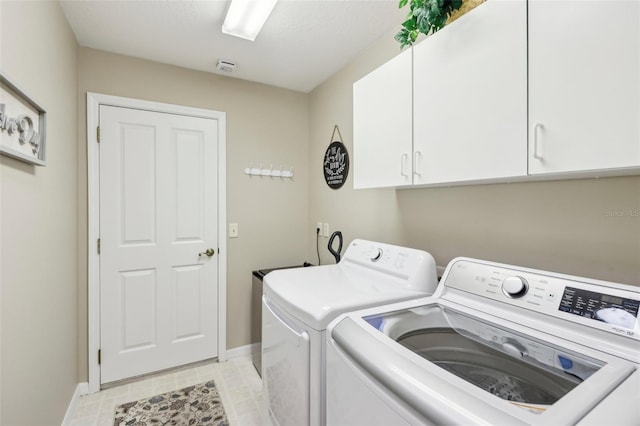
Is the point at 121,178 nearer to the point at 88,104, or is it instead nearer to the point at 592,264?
the point at 88,104

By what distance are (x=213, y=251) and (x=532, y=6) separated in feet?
7.92

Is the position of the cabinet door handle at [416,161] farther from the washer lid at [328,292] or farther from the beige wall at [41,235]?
the beige wall at [41,235]

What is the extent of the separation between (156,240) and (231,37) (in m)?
1.57

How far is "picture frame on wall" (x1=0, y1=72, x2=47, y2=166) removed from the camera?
1034mm

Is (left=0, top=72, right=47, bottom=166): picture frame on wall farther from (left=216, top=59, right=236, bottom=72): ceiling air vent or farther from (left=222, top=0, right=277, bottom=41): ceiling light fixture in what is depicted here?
(left=216, top=59, right=236, bottom=72): ceiling air vent

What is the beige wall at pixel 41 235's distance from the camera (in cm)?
111

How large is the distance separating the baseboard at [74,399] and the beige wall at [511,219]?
2.11 m

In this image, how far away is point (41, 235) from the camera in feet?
4.63

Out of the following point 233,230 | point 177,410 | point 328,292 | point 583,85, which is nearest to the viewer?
point 583,85

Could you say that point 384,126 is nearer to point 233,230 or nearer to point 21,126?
point 21,126

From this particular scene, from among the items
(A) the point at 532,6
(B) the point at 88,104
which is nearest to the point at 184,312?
(B) the point at 88,104

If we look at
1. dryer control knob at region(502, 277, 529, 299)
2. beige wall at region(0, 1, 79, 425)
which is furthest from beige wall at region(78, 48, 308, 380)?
dryer control knob at region(502, 277, 529, 299)

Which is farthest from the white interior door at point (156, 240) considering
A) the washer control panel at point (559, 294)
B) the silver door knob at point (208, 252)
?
the washer control panel at point (559, 294)

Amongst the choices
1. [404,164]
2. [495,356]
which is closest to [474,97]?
[404,164]
